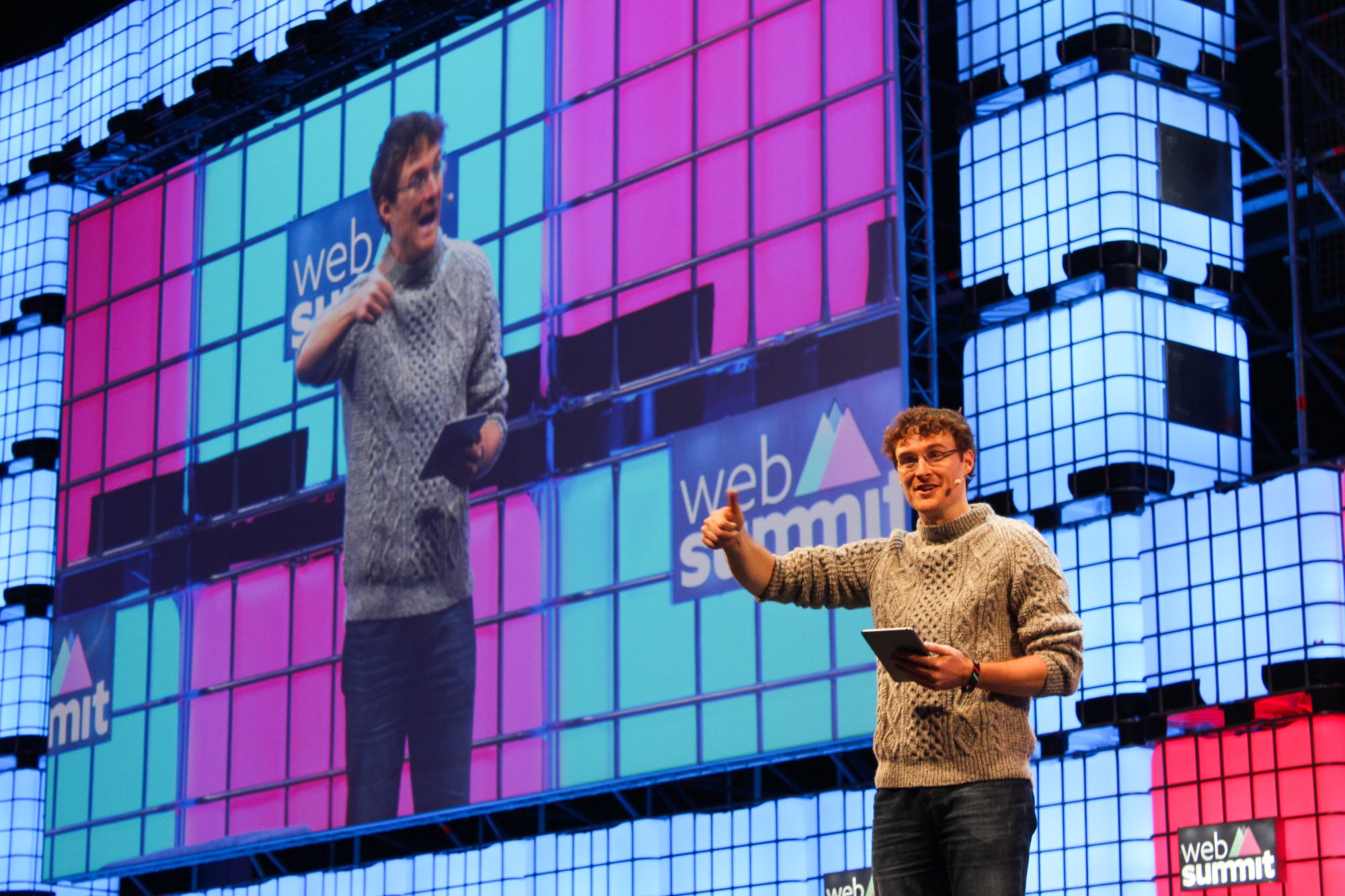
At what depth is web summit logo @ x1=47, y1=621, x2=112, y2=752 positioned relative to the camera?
27812 mm

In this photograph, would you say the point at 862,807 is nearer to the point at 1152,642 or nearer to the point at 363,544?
the point at 1152,642

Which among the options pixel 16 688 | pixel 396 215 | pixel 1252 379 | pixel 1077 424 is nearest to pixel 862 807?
pixel 1077 424

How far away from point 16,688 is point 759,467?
51.1 ft

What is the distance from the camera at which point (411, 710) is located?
23328 mm

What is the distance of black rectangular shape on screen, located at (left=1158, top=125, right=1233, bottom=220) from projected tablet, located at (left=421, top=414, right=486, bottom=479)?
26.2ft

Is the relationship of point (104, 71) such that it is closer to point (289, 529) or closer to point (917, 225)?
point (289, 529)

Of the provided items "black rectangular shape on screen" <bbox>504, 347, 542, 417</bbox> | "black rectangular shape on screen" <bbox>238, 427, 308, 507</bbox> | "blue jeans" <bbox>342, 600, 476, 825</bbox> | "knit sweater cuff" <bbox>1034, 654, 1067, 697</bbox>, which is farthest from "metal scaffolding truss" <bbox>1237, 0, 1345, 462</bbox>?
"knit sweater cuff" <bbox>1034, 654, 1067, 697</bbox>

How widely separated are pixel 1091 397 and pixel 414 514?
7.75 metres

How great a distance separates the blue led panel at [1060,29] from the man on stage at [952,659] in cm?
1659

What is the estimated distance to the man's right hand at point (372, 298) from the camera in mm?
24562

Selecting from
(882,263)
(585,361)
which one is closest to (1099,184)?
(882,263)

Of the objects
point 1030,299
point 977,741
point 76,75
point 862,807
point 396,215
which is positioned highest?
point 76,75

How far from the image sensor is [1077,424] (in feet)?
68.7

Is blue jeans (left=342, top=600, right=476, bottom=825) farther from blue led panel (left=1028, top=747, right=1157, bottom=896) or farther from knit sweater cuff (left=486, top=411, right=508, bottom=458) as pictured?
blue led panel (left=1028, top=747, right=1157, bottom=896)
